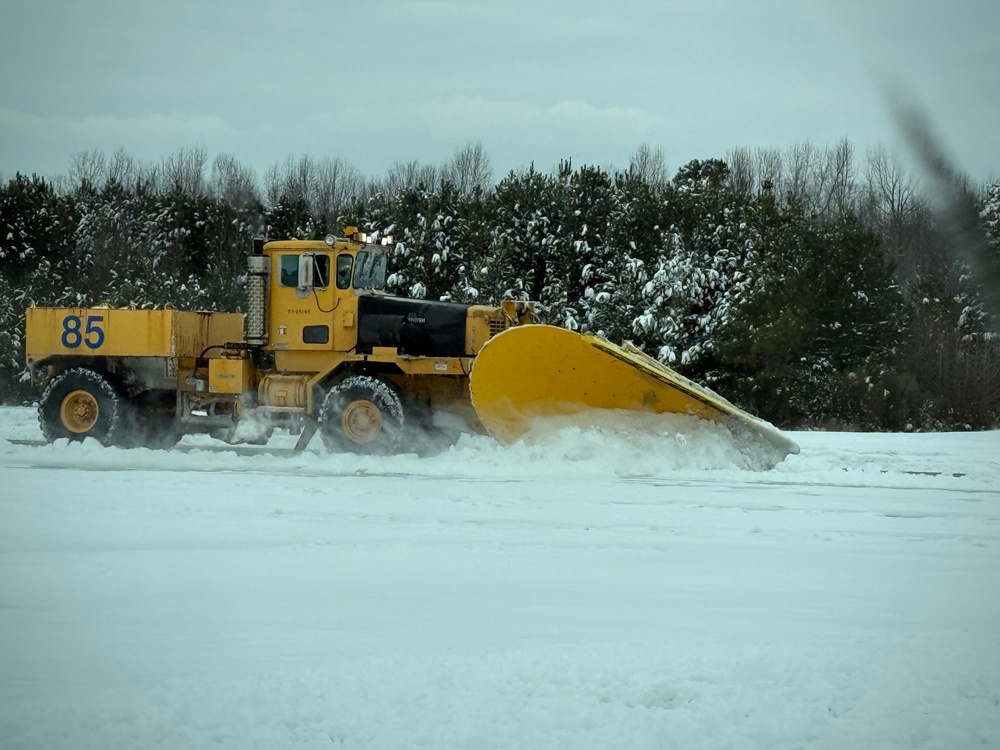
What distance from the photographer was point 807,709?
4422mm

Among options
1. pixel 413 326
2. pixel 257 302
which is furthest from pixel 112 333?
pixel 413 326

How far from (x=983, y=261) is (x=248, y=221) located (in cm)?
3366

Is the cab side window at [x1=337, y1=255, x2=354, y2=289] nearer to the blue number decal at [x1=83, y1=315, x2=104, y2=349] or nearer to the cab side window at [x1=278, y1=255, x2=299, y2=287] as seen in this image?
the cab side window at [x1=278, y1=255, x2=299, y2=287]

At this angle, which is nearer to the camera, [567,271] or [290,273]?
[290,273]

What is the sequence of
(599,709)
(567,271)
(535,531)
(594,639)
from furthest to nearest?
(567,271) → (535,531) → (594,639) → (599,709)

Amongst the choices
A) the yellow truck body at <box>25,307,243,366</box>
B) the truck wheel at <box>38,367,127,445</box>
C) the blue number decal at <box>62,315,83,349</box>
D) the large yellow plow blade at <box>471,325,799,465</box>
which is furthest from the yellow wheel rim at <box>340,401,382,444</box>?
the blue number decal at <box>62,315,83,349</box>

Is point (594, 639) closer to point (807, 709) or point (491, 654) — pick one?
point (491, 654)

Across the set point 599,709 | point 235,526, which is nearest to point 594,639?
point 599,709

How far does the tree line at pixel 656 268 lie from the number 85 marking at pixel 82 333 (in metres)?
4.13

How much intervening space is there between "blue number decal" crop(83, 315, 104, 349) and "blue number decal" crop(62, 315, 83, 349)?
12cm

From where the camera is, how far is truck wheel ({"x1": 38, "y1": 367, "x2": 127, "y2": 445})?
571 inches

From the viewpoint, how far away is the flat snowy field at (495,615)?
4.30 meters

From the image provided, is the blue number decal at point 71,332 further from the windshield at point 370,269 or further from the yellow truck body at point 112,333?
the windshield at point 370,269

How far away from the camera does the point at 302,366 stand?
14383mm
